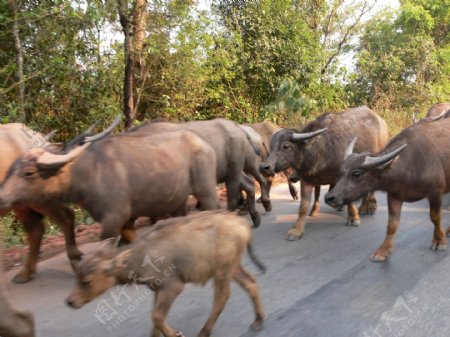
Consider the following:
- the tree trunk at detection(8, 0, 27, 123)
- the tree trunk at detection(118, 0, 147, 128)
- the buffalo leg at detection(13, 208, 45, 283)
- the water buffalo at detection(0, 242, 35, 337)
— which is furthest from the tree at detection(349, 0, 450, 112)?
the water buffalo at detection(0, 242, 35, 337)

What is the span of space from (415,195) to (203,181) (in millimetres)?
2681

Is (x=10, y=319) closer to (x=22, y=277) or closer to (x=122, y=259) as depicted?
(x=122, y=259)

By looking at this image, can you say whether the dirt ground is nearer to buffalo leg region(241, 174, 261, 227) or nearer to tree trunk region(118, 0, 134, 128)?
buffalo leg region(241, 174, 261, 227)

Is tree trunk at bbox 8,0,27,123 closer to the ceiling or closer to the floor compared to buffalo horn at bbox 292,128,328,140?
closer to the ceiling

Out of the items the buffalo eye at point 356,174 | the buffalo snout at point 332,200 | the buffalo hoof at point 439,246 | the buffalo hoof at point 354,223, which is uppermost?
the buffalo eye at point 356,174

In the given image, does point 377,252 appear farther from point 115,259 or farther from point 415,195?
point 115,259

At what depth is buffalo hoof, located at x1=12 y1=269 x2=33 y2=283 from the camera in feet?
16.9

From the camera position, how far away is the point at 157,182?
5.21m

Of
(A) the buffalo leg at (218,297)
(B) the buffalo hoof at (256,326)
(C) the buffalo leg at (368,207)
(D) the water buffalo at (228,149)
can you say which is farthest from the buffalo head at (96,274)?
(C) the buffalo leg at (368,207)

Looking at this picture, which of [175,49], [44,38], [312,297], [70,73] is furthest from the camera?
[175,49]

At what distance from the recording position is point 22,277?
17.0 ft

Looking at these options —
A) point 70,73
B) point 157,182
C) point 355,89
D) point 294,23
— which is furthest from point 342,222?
point 355,89

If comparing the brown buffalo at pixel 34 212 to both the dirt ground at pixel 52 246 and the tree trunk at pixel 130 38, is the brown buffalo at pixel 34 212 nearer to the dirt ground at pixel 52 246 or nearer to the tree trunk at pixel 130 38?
the dirt ground at pixel 52 246

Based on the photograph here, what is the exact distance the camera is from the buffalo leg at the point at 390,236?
5.70m
